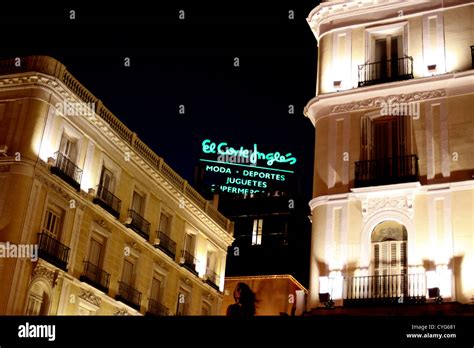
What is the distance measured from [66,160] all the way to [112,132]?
3.84m

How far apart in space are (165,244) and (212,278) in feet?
21.3

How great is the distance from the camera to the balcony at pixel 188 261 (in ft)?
135

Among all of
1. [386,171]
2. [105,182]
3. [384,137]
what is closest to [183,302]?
[105,182]

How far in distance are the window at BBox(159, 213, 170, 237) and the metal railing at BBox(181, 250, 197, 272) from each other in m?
2.03

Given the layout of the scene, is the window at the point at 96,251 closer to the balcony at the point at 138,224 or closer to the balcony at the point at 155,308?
the balcony at the point at 138,224

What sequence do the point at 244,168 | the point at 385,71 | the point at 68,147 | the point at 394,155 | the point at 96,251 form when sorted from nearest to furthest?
the point at 394,155
the point at 385,71
the point at 68,147
the point at 96,251
the point at 244,168

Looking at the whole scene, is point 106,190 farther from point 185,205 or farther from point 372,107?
point 372,107

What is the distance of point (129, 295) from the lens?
35.6m

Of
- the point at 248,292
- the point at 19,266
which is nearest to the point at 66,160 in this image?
the point at 19,266

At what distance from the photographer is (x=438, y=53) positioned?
2381 cm

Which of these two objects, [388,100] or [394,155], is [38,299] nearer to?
[394,155]

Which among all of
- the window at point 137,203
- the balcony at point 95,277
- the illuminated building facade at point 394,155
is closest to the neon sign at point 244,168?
the window at point 137,203

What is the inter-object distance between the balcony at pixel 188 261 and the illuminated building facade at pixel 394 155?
60.2 ft
